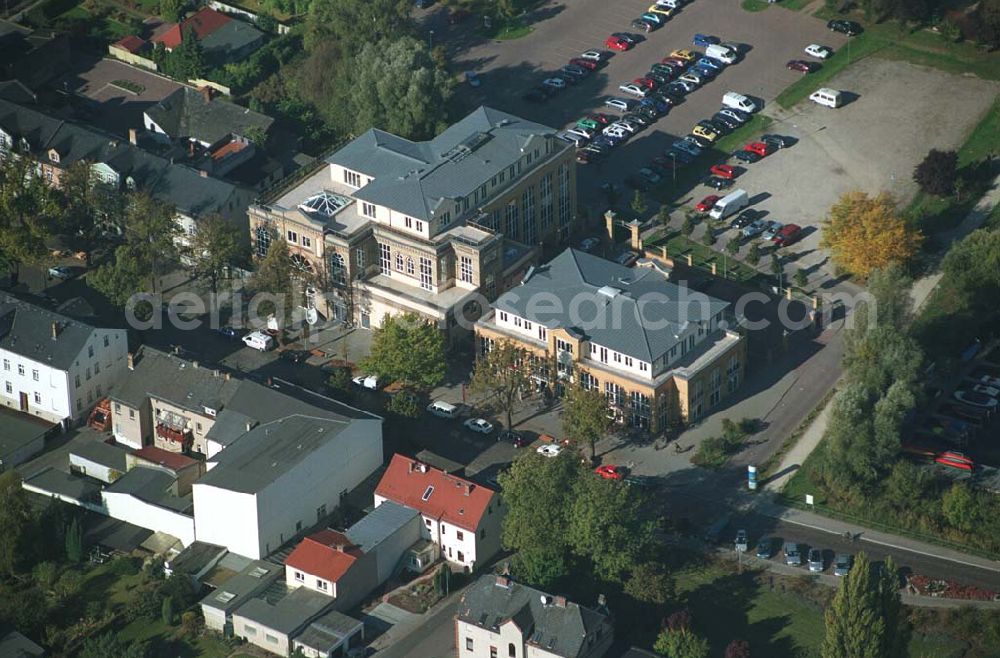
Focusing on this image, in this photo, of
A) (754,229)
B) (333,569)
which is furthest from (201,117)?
(333,569)

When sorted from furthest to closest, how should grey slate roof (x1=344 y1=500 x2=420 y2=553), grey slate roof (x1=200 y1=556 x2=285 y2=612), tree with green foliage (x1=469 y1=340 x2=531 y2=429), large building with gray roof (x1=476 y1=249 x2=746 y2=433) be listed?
1. tree with green foliage (x1=469 y1=340 x2=531 y2=429)
2. large building with gray roof (x1=476 y1=249 x2=746 y2=433)
3. grey slate roof (x1=344 y1=500 x2=420 y2=553)
4. grey slate roof (x1=200 y1=556 x2=285 y2=612)

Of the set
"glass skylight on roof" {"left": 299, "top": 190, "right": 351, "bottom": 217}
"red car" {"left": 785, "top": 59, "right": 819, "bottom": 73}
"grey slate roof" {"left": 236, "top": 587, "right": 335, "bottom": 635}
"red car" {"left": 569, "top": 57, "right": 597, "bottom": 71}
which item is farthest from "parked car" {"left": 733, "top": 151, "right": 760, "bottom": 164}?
"grey slate roof" {"left": 236, "top": 587, "right": 335, "bottom": 635}

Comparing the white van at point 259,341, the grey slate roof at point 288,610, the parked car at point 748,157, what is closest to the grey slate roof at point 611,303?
the white van at point 259,341

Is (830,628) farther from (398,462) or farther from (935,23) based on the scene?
(935,23)

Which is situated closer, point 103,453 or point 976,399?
point 103,453

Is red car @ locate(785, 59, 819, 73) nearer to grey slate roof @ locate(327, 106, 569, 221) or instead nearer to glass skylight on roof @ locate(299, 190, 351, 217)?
grey slate roof @ locate(327, 106, 569, 221)

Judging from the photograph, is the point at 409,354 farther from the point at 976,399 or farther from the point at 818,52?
the point at 818,52

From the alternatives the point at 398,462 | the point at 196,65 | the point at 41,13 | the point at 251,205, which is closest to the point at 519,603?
the point at 398,462
